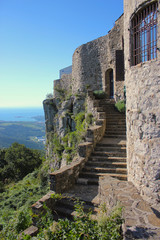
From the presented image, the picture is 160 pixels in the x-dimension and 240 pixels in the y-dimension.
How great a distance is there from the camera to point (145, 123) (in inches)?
178

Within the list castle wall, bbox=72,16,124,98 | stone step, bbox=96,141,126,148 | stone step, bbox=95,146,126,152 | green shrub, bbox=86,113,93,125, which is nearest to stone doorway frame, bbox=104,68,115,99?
castle wall, bbox=72,16,124,98

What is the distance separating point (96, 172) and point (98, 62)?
42.4 feet

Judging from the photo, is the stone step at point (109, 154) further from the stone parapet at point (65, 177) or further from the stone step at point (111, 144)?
the stone parapet at point (65, 177)

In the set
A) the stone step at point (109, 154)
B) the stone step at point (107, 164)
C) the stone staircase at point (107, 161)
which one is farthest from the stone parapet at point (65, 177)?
the stone step at point (109, 154)

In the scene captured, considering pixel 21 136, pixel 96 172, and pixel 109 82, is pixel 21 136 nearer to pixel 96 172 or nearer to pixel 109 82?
pixel 109 82

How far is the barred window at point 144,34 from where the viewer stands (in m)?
4.57

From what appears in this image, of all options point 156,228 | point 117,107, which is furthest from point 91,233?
point 117,107

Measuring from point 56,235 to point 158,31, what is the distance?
17.2 ft

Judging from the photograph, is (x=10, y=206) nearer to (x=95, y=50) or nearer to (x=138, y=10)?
(x=138, y=10)

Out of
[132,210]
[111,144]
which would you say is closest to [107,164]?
[111,144]

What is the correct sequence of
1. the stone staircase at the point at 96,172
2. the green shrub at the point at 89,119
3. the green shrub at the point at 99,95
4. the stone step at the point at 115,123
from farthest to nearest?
the green shrub at the point at 99,95, the green shrub at the point at 89,119, the stone step at the point at 115,123, the stone staircase at the point at 96,172

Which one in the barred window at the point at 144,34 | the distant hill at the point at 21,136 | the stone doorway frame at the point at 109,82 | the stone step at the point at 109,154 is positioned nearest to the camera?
the barred window at the point at 144,34

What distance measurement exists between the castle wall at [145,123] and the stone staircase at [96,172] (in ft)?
6.79

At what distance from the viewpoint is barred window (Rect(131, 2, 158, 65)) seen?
15.0ft
